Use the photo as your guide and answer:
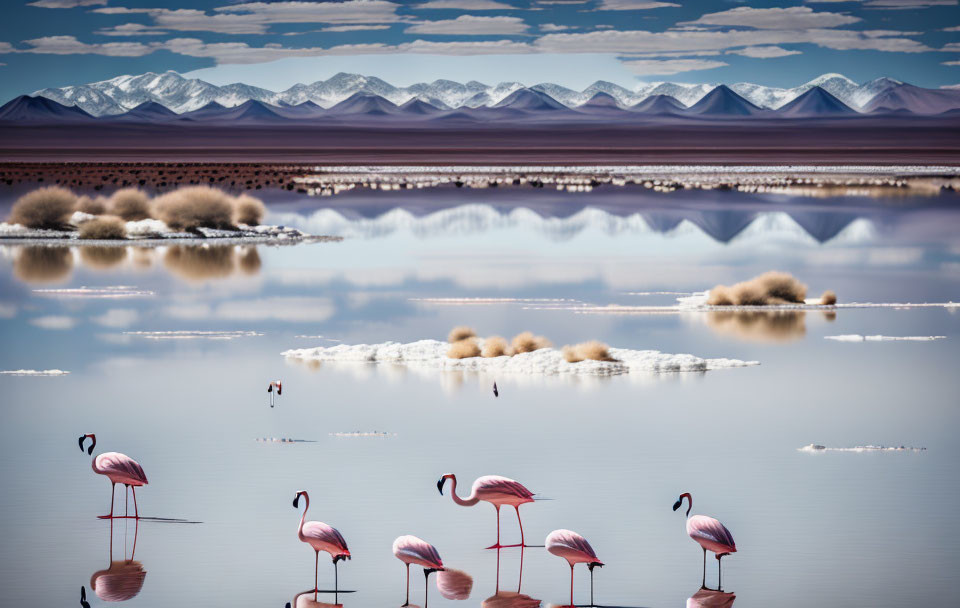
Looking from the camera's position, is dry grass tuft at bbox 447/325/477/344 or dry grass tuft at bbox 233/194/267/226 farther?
dry grass tuft at bbox 233/194/267/226

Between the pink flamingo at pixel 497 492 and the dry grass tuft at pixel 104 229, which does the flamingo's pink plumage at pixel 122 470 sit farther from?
the dry grass tuft at pixel 104 229

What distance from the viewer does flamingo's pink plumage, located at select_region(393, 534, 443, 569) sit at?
7398mm

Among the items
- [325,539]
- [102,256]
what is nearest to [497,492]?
[325,539]

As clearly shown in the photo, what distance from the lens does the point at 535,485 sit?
995 centimetres

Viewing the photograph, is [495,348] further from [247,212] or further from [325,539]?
[247,212]

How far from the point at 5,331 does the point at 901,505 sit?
42.3 feet

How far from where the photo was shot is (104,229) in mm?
35500

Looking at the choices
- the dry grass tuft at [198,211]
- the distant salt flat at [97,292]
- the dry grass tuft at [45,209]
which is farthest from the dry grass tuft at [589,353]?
the dry grass tuft at [45,209]

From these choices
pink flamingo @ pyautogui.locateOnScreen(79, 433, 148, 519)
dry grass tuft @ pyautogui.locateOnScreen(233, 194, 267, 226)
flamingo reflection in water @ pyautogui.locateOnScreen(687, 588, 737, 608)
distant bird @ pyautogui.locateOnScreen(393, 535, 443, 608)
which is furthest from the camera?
dry grass tuft @ pyautogui.locateOnScreen(233, 194, 267, 226)

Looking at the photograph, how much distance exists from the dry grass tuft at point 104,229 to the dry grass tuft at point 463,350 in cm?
2182

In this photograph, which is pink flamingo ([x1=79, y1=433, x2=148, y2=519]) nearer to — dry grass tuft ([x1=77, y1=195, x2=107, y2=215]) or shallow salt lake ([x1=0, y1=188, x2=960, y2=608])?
shallow salt lake ([x1=0, y1=188, x2=960, y2=608])

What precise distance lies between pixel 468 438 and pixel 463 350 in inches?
159

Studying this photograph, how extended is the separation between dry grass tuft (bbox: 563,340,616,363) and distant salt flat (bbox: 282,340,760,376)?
0.08 metres

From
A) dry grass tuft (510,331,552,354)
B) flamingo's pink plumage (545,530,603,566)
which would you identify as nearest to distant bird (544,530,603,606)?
flamingo's pink plumage (545,530,603,566)
